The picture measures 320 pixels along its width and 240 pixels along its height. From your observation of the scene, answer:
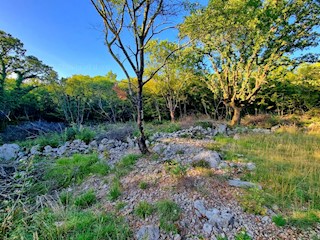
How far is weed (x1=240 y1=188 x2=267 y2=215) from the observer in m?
2.39

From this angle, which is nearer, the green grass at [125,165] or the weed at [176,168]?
the weed at [176,168]

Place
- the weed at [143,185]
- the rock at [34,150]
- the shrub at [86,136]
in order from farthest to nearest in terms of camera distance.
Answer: the shrub at [86,136] → the rock at [34,150] → the weed at [143,185]

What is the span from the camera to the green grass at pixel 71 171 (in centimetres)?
376

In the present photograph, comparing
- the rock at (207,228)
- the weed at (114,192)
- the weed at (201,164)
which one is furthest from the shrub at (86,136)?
the rock at (207,228)

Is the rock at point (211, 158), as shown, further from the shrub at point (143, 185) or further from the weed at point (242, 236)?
the weed at point (242, 236)

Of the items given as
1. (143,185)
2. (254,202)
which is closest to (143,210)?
(143,185)

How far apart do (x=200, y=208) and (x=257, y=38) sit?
7.73 metres

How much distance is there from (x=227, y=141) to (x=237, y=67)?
456 centimetres

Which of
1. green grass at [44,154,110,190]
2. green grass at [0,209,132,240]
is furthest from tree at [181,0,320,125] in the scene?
green grass at [0,209,132,240]

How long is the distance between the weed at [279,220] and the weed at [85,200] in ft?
8.14

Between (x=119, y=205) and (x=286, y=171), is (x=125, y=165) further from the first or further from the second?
(x=286, y=171)

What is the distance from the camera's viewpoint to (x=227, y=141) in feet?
18.4

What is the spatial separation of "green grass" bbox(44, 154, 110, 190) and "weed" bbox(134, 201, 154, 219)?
1602 millimetres

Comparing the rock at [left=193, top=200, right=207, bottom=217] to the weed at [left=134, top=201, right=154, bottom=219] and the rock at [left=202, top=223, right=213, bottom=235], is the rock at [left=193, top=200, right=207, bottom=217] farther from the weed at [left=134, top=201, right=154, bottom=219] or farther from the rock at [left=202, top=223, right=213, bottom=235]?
the weed at [left=134, top=201, right=154, bottom=219]
